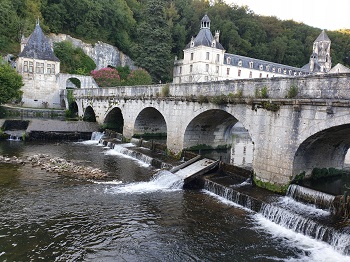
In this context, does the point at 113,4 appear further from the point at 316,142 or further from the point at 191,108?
Answer: the point at 316,142

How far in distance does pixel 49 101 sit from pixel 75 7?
22.2 metres

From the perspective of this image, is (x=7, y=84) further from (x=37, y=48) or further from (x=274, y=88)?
(x=274, y=88)

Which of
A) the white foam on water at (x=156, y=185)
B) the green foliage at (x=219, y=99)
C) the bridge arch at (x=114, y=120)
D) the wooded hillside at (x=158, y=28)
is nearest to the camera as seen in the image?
the white foam on water at (x=156, y=185)

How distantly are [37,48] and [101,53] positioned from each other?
49.9 feet

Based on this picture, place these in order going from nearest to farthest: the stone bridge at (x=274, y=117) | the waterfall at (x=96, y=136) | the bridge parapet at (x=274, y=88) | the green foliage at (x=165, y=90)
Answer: the bridge parapet at (x=274, y=88), the stone bridge at (x=274, y=117), the green foliage at (x=165, y=90), the waterfall at (x=96, y=136)

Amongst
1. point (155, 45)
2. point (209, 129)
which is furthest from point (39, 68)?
point (209, 129)

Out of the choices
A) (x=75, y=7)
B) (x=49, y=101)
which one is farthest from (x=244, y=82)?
(x=75, y=7)

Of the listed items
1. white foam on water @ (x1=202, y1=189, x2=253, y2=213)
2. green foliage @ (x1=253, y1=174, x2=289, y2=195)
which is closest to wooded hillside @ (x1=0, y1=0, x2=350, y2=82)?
white foam on water @ (x1=202, y1=189, x2=253, y2=213)

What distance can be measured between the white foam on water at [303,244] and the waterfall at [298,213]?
5.2 inches

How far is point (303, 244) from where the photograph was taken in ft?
31.9

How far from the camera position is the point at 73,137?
29797 millimetres

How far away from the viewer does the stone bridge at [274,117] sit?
11704 millimetres

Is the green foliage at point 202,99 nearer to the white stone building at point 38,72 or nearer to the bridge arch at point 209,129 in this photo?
the bridge arch at point 209,129

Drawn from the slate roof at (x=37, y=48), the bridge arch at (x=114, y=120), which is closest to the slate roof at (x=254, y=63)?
the slate roof at (x=37, y=48)
